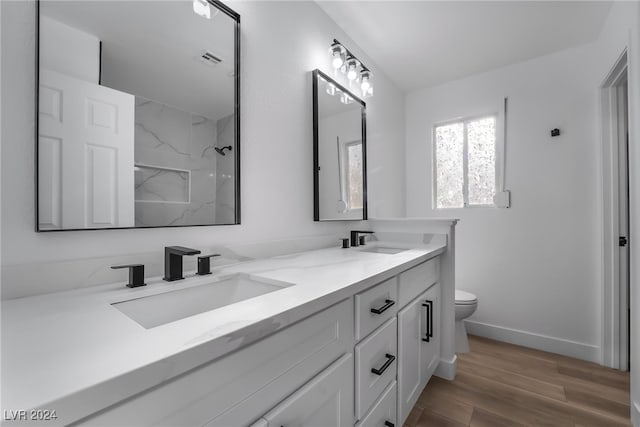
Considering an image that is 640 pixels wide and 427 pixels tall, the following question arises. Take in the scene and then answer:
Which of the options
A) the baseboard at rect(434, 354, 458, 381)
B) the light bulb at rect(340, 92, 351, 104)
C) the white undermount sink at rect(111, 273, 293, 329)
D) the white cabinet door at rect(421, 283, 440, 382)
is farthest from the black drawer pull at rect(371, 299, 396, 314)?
the light bulb at rect(340, 92, 351, 104)

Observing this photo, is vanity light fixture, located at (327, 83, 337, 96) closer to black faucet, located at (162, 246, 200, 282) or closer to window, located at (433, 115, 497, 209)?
black faucet, located at (162, 246, 200, 282)

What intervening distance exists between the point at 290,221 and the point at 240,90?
0.71m

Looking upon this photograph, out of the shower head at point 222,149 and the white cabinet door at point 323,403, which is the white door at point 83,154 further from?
the white cabinet door at point 323,403

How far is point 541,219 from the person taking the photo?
2385mm

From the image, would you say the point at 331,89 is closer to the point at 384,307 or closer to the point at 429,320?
the point at 384,307

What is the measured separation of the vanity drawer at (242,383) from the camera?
1.40 feet

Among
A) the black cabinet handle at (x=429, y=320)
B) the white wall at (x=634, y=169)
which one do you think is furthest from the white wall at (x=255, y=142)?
the white wall at (x=634, y=169)

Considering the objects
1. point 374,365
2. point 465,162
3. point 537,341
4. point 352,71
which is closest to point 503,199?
point 465,162

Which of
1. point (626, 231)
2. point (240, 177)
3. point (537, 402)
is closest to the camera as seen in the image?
point (240, 177)

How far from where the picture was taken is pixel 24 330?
55 cm

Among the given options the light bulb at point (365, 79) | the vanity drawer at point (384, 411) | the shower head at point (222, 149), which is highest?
the light bulb at point (365, 79)

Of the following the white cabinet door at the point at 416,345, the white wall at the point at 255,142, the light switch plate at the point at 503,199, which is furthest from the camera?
the light switch plate at the point at 503,199

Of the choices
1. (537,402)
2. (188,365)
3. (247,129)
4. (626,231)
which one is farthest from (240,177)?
(626,231)

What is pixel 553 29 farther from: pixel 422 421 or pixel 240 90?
pixel 422 421
